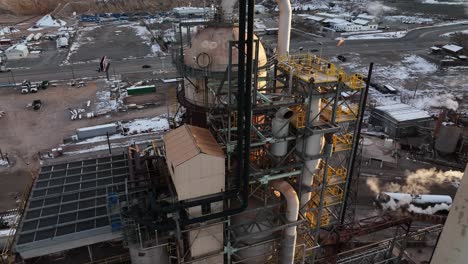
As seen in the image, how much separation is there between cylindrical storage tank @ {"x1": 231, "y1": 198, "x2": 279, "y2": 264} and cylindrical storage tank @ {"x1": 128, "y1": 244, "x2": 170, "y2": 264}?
362 cm

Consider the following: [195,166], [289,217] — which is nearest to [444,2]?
[289,217]

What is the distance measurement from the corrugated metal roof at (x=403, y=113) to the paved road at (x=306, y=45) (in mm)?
34826

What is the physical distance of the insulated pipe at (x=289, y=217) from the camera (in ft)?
52.4

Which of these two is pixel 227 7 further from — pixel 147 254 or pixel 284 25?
pixel 147 254

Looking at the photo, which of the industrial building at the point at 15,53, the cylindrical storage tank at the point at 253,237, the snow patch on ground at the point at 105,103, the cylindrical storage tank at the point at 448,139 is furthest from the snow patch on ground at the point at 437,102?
the industrial building at the point at 15,53

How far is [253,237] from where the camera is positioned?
17016 millimetres

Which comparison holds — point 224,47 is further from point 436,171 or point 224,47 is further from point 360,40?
point 360,40

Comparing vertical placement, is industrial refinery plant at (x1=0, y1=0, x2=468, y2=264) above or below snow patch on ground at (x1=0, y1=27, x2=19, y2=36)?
above

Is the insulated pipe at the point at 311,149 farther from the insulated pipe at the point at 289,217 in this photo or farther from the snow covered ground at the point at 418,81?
the snow covered ground at the point at 418,81

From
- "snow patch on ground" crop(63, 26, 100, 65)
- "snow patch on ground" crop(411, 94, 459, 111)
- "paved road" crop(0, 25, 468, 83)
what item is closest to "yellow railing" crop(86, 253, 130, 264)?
"snow patch on ground" crop(411, 94, 459, 111)

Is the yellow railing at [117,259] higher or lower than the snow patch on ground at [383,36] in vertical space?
higher

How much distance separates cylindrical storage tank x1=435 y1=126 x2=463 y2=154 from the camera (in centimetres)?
3434

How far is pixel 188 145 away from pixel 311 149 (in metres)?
5.82

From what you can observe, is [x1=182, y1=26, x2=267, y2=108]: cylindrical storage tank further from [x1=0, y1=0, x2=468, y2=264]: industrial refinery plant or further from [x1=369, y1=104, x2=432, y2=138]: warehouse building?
[x1=369, y1=104, x2=432, y2=138]: warehouse building
